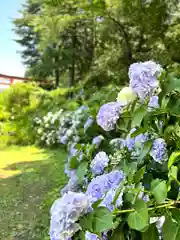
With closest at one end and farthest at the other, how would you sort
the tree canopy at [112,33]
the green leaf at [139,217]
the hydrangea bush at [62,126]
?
the green leaf at [139,217], the hydrangea bush at [62,126], the tree canopy at [112,33]

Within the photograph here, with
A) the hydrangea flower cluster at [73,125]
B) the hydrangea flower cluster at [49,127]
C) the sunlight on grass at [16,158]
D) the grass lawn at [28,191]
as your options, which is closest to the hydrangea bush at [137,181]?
the grass lawn at [28,191]

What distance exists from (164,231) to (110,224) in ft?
0.49

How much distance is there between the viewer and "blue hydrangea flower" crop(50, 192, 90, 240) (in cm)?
78

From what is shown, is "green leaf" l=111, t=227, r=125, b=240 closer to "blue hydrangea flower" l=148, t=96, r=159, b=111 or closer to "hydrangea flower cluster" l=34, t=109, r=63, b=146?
"blue hydrangea flower" l=148, t=96, r=159, b=111

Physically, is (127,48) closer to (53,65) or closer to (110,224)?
(53,65)

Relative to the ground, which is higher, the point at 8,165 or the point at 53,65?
the point at 53,65

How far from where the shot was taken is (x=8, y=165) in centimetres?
505

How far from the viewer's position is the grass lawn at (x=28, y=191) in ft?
8.34

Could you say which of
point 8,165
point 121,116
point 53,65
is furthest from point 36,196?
point 53,65

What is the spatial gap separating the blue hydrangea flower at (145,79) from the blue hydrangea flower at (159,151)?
0.18 metres

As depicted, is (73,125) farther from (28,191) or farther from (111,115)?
(111,115)

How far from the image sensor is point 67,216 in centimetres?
78

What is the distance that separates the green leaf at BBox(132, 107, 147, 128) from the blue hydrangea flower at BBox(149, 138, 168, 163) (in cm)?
11

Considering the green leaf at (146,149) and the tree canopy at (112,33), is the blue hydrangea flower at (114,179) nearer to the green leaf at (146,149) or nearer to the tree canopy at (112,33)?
the green leaf at (146,149)
